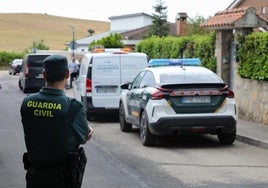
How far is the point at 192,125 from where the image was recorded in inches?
438

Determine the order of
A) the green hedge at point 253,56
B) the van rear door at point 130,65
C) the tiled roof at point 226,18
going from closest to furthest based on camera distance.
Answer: the green hedge at point 253,56, the van rear door at point 130,65, the tiled roof at point 226,18

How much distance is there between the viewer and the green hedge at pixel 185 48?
18141mm

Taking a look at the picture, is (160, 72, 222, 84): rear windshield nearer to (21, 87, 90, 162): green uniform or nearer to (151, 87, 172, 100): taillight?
(151, 87, 172, 100): taillight

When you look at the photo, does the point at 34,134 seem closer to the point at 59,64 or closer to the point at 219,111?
the point at 59,64

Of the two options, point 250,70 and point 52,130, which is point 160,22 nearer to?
point 250,70

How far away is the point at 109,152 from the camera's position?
11.0m

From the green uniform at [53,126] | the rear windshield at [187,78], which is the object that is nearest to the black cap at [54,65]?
the green uniform at [53,126]

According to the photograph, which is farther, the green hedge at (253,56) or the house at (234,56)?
the house at (234,56)

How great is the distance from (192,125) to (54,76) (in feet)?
23.3

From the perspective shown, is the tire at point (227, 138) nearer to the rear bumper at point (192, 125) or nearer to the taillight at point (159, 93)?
the rear bumper at point (192, 125)

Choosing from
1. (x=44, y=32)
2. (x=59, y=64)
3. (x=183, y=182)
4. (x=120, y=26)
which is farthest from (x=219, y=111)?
(x=44, y=32)

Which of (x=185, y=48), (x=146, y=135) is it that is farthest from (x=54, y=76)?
(x=185, y=48)

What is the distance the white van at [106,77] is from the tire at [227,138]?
15.5 ft

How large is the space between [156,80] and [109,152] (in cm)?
173
